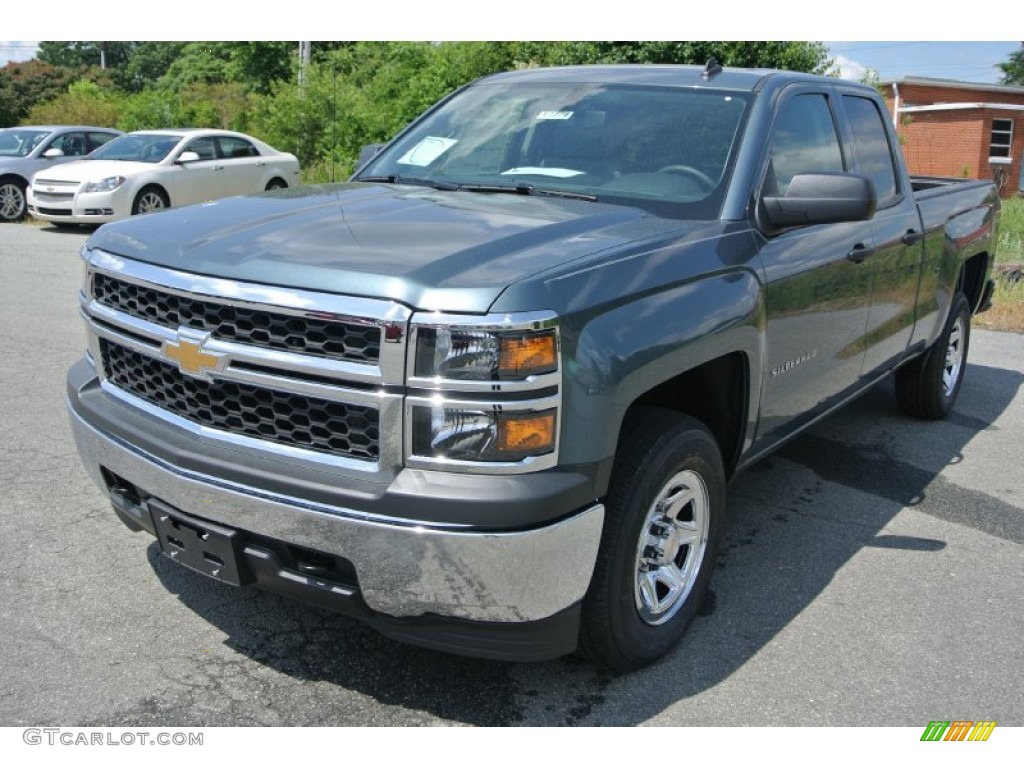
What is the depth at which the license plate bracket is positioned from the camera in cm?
287

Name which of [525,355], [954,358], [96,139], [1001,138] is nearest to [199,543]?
[525,355]

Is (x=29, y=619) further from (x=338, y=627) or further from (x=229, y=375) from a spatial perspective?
(x=229, y=375)

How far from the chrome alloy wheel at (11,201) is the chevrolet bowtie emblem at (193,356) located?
51.5 ft

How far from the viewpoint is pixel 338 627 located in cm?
349

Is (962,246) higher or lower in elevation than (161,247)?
lower

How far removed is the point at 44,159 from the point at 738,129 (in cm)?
1572

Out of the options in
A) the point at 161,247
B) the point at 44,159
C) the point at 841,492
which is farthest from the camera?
the point at 44,159

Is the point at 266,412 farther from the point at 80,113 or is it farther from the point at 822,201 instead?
the point at 80,113

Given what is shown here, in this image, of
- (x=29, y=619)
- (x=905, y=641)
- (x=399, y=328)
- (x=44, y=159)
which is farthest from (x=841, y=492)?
(x=44, y=159)

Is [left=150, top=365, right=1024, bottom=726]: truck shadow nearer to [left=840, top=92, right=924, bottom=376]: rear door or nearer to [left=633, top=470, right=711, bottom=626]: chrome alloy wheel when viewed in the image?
[left=633, top=470, right=711, bottom=626]: chrome alloy wheel

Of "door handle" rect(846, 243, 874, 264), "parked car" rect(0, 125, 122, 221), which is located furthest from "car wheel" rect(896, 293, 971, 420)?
"parked car" rect(0, 125, 122, 221)

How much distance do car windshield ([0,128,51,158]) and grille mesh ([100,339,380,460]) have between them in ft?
51.9

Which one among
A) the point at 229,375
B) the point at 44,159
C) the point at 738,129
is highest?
the point at 738,129

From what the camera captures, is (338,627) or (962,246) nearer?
(338,627)
